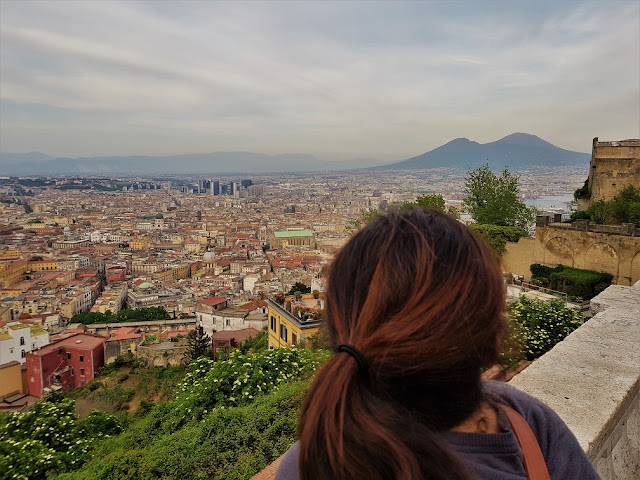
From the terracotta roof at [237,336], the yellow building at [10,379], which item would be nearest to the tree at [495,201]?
the terracotta roof at [237,336]

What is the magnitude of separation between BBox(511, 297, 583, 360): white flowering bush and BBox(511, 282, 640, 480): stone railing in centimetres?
102

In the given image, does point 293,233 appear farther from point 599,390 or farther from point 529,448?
point 529,448

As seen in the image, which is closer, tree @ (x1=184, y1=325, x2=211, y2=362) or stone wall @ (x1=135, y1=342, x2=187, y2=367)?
tree @ (x1=184, y1=325, x2=211, y2=362)

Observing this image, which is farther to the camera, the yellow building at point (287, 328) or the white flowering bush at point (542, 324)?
the yellow building at point (287, 328)

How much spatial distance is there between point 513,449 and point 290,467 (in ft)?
0.84

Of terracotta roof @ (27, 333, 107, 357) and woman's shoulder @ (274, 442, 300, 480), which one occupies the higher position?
woman's shoulder @ (274, 442, 300, 480)

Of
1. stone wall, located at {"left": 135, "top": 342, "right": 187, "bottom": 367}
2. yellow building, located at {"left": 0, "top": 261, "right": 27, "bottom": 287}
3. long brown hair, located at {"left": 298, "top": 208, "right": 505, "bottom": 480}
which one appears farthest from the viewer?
yellow building, located at {"left": 0, "top": 261, "right": 27, "bottom": 287}

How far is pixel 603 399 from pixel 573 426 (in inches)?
7.4

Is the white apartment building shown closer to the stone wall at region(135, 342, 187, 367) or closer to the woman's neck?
the stone wall at region(135, 342, 187, 367)

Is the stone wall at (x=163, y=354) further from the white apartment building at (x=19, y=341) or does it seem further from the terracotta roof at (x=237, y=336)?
the white apartment building at (x=19, y=341)

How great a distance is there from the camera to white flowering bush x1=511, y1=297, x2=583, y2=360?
103 inches

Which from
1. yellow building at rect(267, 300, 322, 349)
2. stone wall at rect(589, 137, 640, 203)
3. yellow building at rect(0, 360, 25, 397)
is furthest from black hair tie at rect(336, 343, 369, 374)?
yellow building at rect(0, 360, 25, 397)

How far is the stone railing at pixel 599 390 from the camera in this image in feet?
3.43

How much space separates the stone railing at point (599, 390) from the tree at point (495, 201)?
38.5ft
